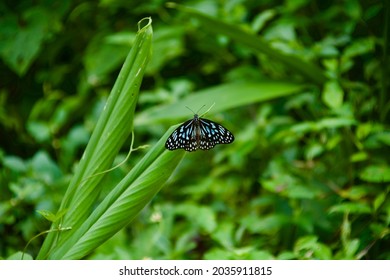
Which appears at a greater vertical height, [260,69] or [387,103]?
[260,69]

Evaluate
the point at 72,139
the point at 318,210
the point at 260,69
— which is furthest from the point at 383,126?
the point at 72,139

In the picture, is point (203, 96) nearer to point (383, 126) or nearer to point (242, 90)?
point (242, 90)

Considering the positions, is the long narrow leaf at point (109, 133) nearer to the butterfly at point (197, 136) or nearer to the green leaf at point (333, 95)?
the butterfly at point (197, 136)

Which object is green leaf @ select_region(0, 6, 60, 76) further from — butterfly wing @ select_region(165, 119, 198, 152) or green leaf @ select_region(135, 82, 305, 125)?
butterfly wing @ select_region(165, 119, 198, 152)

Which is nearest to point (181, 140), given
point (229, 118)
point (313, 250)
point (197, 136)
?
point (197, 136)

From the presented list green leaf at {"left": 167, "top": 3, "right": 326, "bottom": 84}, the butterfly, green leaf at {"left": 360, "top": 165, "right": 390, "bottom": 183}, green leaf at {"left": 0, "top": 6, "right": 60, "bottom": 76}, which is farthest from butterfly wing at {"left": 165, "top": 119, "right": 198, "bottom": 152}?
green leaf at {"left": 0, "top": 6, "right": 60, "bottom": 76}

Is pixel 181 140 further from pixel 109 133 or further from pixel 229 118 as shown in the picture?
pixel 229 118
